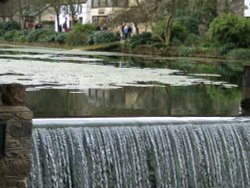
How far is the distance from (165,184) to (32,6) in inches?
2559

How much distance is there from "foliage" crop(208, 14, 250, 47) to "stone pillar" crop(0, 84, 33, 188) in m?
31.1

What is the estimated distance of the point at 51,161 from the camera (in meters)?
9.84

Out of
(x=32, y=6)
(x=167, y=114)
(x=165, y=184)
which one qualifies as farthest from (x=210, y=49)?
(x=32, y=6)

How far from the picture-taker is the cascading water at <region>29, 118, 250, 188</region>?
9.90m

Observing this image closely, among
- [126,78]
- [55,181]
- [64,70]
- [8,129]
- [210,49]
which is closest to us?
[8,129]

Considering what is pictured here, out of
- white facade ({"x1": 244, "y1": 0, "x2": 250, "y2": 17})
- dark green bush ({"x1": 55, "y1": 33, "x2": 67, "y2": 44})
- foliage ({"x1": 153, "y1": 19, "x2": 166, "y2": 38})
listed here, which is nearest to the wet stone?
foliage ({"x1": 153, "y1": 19, "x2": 166, "y2": 38})

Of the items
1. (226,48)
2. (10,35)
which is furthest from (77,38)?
(226,48)

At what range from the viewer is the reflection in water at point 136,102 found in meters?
13.4

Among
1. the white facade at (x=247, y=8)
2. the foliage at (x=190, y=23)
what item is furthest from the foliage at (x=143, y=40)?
the white facade at (x=247, y=8)

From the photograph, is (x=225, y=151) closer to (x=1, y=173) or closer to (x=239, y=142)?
(x=239, y=142)

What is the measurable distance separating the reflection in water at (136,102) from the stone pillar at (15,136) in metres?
4.32

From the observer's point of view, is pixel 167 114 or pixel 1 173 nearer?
pixel 1 173

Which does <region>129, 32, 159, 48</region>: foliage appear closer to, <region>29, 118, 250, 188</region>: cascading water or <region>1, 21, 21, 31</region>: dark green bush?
<region>1, 21, 21, 31</region>: dark green bush

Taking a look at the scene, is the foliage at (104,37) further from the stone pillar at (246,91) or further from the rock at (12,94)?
the rock at (12,94)
